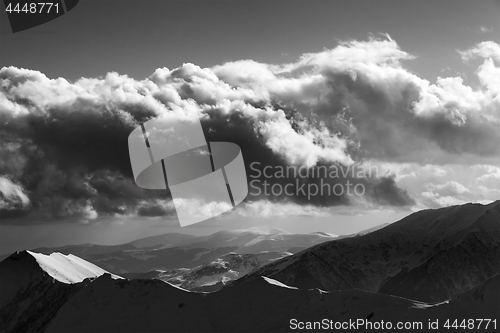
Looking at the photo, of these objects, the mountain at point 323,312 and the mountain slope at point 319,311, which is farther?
the mountain slope at point 319,311

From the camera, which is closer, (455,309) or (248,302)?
(455,309)

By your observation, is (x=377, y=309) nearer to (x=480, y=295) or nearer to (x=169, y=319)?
(x=480, y=295)

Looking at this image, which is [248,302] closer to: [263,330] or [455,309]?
[263,330]

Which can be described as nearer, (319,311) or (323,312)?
(323,312)

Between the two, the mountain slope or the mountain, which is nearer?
the mountain

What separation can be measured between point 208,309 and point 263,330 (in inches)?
925

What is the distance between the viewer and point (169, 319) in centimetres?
19812

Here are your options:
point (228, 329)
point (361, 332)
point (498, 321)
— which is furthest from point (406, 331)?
point (228, 329)

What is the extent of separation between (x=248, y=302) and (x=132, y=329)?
116ft

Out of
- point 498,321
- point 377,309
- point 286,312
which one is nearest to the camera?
point 498,321

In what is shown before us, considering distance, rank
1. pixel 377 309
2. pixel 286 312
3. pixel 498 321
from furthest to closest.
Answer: pixel 286 312 → pixel 377 309 → pixel 498 321

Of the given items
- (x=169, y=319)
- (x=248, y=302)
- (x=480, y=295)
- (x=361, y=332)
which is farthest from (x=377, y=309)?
(x=169, y=319)

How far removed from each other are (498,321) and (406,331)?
71.6 feet

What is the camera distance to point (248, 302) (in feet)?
653
